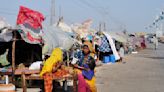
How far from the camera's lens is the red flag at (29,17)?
13438mm

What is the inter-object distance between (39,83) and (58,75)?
8.35 feet

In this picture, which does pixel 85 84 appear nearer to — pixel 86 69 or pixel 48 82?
pixel 86 69

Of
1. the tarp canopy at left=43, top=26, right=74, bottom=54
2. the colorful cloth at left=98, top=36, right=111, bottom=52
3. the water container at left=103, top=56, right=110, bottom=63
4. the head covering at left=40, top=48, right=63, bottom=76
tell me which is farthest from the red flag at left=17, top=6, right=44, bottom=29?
the colorful cloth at left=98, top=36, right=111, bottom=52

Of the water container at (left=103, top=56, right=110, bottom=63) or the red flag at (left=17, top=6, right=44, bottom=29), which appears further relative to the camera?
the water container at (left=103, top=56, right=110, bottom=63)

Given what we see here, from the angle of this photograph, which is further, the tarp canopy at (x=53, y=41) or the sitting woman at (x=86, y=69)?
the tarp canopy at (x=53, y=41)

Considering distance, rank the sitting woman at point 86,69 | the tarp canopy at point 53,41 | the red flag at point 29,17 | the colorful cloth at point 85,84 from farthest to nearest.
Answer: the tarp canopy at point 53,41 < the red flag at point 29,17 < the colorful cloth at point 85,84 < the sitting woman at point 86,69

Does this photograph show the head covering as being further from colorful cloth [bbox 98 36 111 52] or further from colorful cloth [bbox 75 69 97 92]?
colorful cloth [bbox 98 36 111 52]

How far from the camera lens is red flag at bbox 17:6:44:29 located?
44.1ft

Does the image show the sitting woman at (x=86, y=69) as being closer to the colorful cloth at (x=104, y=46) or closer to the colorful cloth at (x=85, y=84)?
the colorful cloth at (x=85, y=84)

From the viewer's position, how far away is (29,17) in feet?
44.4

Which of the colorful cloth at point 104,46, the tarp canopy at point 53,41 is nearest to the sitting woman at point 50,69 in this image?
the tarp canopy at point 53,41

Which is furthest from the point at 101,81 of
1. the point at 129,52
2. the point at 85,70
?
the point at 129,52

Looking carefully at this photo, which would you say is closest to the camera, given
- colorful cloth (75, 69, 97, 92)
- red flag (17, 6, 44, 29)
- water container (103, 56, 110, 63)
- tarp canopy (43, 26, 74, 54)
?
colorful cloth (75, 69, 97, 92)

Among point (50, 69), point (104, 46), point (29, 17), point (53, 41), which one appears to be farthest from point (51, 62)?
point (104, 46)
